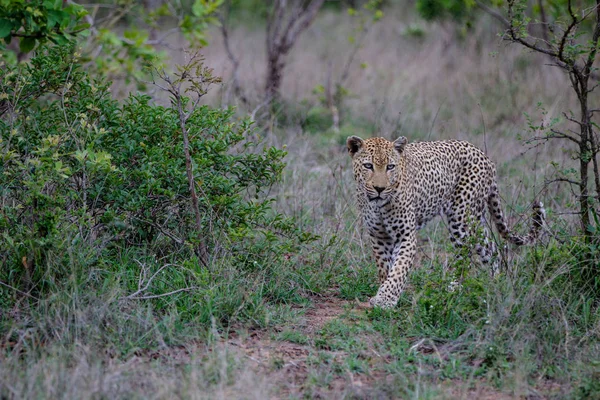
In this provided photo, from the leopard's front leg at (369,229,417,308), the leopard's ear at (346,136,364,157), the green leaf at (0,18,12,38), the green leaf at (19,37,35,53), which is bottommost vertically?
the leopard's front leg at (369,229,417,308)

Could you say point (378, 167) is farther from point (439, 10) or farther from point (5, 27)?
point (439, 10)

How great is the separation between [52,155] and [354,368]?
2796 mm

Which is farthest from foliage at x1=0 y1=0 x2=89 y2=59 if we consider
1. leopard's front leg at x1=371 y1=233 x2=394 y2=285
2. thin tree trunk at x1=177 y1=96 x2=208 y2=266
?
leopard's front leg at x1=371 y1=233 x2=394 y2=285

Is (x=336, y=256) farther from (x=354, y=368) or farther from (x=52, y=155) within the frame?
(x=52, y=155)

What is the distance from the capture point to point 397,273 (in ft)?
21.7

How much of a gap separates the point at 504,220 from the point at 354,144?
192 centimetres

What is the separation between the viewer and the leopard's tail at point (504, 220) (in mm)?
6637

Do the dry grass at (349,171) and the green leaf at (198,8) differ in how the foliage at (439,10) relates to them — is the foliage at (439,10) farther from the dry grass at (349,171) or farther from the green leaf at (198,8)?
the green leaf at (198,8)

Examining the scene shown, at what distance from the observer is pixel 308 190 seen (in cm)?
871

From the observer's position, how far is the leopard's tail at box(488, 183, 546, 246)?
21.8 ft

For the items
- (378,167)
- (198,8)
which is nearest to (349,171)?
(378,167)

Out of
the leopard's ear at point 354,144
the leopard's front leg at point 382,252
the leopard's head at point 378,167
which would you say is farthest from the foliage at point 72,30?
the leopard's front leg at point 382,252

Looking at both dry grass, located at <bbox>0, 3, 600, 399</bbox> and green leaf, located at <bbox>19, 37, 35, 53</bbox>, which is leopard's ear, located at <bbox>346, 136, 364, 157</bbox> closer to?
dry grass, located at <bbox>0, 3, 600, 399</bbox>

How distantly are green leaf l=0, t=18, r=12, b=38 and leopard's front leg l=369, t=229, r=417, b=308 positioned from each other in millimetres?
3782
